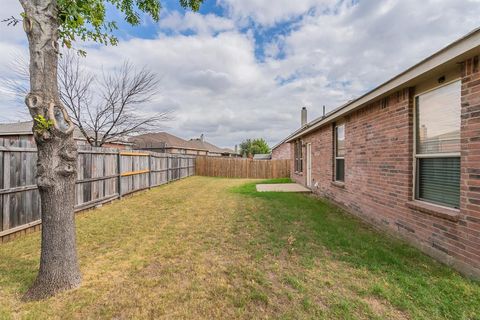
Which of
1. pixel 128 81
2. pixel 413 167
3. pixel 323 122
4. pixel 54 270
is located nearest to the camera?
pixel 54 270

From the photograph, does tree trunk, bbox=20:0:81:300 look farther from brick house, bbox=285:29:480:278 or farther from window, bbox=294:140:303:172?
window, bbox=294:140:303:172

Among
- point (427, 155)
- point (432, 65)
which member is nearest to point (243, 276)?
point (427, 155)

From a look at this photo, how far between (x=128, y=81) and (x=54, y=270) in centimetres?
1237

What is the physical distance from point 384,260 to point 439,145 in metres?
1.97

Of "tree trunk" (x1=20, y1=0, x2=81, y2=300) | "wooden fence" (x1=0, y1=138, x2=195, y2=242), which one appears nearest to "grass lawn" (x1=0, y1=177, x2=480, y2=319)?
"tree trunk" (x1=20, y1=0, x2=81, y2=300)

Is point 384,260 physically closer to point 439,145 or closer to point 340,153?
point 439,145

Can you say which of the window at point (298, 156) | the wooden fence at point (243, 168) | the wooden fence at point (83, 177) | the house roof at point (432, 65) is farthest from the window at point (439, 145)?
the wooden fence at point (243, 168)

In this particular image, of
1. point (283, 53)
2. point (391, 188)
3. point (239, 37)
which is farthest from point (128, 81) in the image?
point (391, 188)

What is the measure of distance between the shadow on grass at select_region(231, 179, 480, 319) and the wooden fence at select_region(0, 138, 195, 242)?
4.72m

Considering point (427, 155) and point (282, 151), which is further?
point (282, 151)

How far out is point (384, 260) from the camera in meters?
3.42

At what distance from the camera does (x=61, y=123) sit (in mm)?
2541

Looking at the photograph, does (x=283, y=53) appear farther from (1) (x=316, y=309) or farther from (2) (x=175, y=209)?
(1) (x=316, y=309)

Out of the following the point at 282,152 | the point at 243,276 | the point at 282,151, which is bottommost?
the point at 243,276
